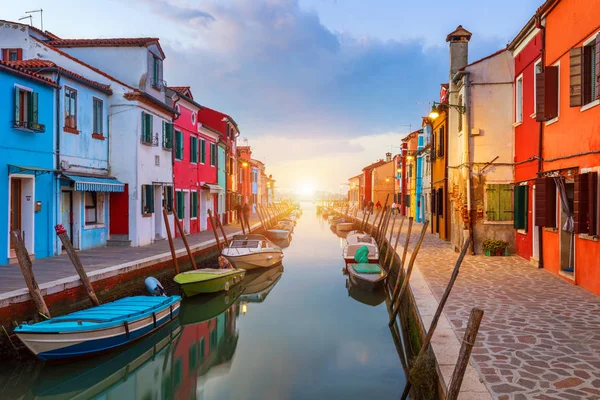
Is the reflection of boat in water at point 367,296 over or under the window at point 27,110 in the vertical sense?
under

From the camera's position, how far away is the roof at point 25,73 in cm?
1295

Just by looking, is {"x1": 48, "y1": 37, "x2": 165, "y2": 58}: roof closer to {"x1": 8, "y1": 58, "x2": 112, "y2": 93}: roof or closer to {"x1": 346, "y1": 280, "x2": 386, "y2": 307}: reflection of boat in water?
{"x1": 8, "y1": 58, "x2": 112, "y2": 93}: roof

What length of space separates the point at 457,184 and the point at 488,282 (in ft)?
24.5

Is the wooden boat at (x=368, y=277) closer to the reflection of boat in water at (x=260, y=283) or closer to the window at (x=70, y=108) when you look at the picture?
the reflection of boat in water at (x=260, y=283)

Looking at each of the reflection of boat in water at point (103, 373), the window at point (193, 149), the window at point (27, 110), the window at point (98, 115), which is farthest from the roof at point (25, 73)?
the window at point (193, 149)

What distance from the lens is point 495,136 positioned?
1672cm

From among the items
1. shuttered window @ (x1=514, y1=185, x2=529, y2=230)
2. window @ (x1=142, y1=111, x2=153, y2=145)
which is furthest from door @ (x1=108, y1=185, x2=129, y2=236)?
shuttered window @ (x1=514, y1=185, x2=529, y2=230)

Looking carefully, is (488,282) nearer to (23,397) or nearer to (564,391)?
(564,391)

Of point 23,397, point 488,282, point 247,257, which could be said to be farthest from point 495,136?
point 23,397

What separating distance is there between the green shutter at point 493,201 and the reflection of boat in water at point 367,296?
4669mm

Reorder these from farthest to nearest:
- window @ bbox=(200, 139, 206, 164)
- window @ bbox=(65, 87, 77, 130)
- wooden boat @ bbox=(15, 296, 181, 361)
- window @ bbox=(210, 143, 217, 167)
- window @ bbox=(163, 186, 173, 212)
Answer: window @ bbox=(210, 143, 217, 167) < window @ bbox=(200, 139, 206, 164) < window @ bbox=(163, 186, 173, 212) < window @ bbox=(65, 87, 77, 130) < wooden boat @ bbox=(15, 296, 181, 361)

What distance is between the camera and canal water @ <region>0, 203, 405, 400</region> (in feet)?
27.4

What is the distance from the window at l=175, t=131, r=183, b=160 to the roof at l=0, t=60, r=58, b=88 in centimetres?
902

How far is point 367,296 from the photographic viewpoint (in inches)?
632
